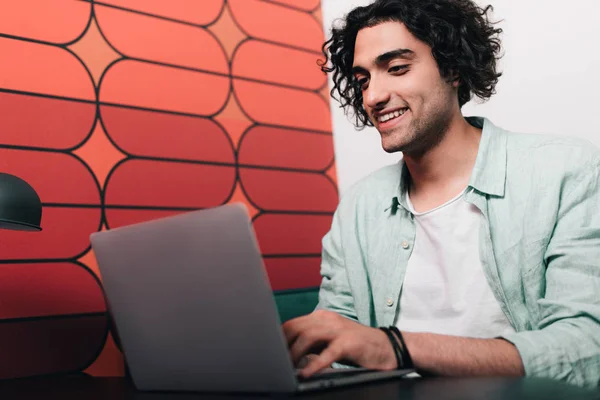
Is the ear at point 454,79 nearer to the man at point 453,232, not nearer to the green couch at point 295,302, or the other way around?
the man at point 453,232

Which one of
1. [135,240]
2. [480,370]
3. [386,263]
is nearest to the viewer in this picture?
[135,240]

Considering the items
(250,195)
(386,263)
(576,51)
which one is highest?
(576,51)

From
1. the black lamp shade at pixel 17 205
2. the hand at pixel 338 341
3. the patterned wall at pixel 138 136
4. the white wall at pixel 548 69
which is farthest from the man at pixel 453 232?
the black lamp shade at pixel 17 205

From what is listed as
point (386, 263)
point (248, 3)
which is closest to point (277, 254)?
point (386, 263)

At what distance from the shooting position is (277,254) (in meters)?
2.13

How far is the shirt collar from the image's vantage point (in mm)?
1391

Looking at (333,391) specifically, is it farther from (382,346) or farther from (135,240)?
(135,240)

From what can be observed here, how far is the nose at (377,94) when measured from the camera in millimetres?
1585

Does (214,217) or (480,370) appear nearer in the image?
(214,217)

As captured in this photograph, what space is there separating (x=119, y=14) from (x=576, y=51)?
137 centimetres

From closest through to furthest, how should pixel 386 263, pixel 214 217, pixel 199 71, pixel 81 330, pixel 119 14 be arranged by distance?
pixel 214 217, pixel 386 263, pixel 81 330, pixel 119 14, pixel 199 71

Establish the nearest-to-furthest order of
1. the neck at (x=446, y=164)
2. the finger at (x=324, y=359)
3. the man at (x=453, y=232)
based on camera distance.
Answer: the finger at (x=324, y=359)
the man at (x=453, y=232)
the neck at (x=446, y=164)

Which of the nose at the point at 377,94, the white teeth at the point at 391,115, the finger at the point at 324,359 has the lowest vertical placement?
the finger at the point at 324,359

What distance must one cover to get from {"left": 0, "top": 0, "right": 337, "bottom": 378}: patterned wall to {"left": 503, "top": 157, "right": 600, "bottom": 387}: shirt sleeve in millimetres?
1093
